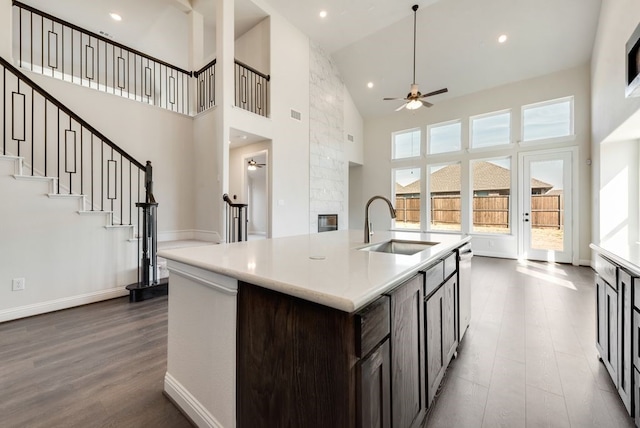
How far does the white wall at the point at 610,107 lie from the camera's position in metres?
3.25

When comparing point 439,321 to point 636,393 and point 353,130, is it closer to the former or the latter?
point 636,393

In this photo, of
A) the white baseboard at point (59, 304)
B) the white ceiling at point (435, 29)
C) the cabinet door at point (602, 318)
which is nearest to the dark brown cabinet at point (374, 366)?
the cabinet door at point (602, 318)

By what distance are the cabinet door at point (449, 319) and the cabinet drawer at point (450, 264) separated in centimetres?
5

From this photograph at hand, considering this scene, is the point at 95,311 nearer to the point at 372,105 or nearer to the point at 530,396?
the point at 530,396

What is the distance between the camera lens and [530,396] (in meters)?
1.61

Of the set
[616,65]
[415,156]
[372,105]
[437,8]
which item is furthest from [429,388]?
[372,105]

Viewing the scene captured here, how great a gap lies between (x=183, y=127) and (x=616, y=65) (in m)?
6.78

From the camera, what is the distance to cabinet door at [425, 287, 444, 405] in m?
1.39

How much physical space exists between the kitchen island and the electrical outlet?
8.11 feet

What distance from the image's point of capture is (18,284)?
272 cm

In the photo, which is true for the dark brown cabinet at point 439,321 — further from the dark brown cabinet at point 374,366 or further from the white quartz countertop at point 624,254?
the white quartz countertop at point 624,254

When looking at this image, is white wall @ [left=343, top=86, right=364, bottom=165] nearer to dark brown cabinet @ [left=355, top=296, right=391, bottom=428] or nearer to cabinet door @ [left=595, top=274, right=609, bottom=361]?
cabinet door @ [left=595, top=274, right=609, bottom=361]

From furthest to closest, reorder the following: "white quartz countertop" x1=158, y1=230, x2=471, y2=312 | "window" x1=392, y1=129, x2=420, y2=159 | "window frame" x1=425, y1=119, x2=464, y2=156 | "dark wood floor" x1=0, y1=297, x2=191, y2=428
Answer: "window" x1=392, y1=129, x2=420, y2=159, "window frame" x1=425, y1=119, x2=464, y2=156, "dark wood floor" x1=0, y1=297, x2=191, y2=428, "white quartz countertop" x1=158, y1=230, x2=471, y2=312

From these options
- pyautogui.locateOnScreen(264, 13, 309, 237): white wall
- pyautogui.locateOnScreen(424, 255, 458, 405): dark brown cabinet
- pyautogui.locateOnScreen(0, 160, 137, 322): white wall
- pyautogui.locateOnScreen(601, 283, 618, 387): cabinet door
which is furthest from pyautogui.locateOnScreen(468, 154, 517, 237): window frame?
pyautogui.locateOnScreen(0, 160, 137, 322): white wall
